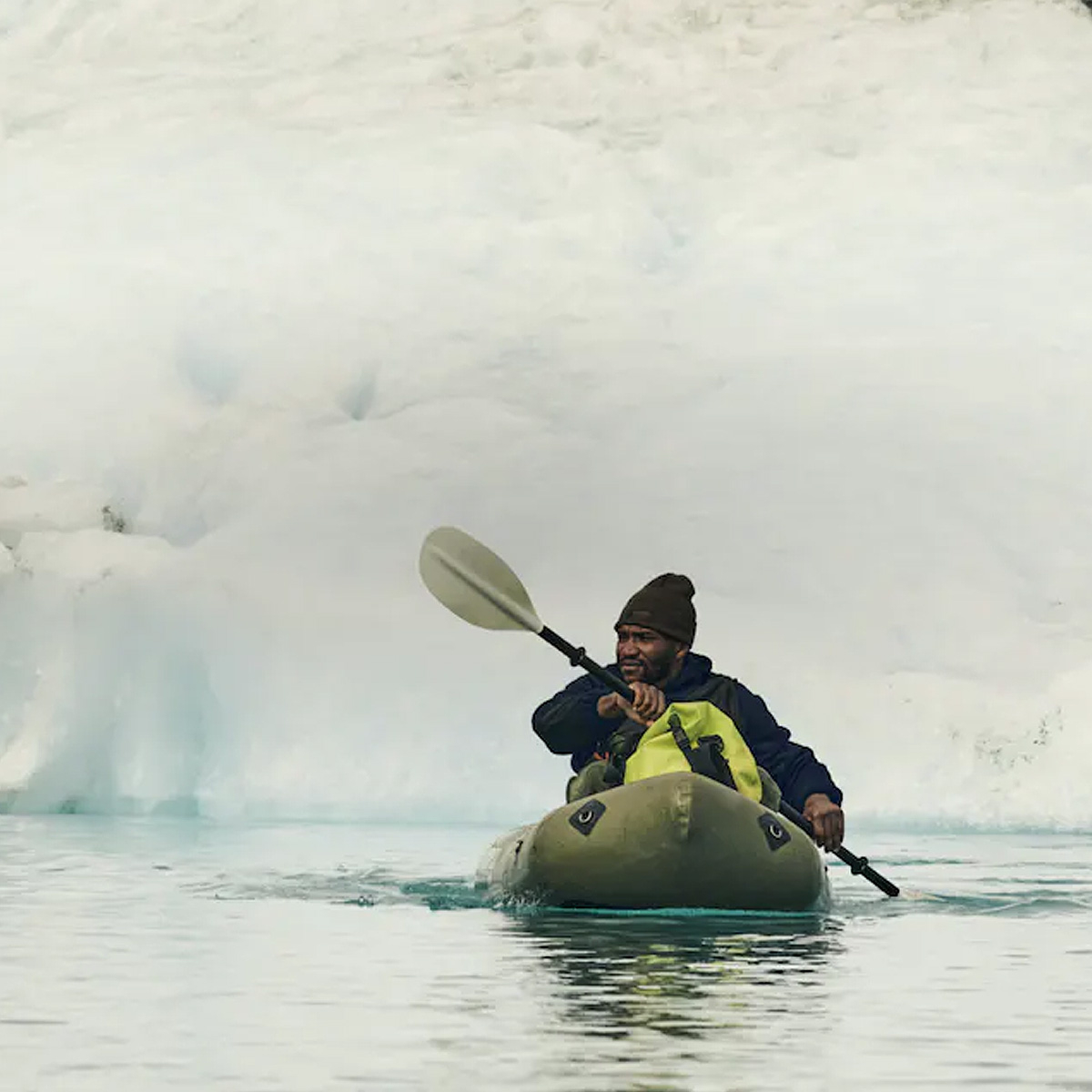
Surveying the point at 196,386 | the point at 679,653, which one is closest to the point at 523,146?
the point at 196,386

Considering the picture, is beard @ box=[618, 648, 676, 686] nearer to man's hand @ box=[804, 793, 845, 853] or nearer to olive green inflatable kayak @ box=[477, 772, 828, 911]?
olive green inflatable kayak @ box=[477, 772, 828, 911]

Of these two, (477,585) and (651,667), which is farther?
(477,585)

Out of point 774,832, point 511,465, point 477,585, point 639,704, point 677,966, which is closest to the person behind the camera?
point 677,966

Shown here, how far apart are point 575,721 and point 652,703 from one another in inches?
17.9

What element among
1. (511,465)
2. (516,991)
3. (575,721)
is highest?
(511,465)

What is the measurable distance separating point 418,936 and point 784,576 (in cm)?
2711

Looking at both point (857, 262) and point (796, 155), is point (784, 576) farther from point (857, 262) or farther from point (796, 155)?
point (796, 155)

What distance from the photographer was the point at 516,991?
6219mm

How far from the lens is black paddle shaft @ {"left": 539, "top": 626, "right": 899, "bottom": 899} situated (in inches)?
369

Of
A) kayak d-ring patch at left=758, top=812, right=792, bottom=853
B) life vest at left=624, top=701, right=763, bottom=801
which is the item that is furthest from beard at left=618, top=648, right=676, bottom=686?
kayak d-ring patch at left=758, top=812, right=792, bottom=853

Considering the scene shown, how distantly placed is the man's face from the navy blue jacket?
76mm

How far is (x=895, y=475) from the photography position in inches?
1475

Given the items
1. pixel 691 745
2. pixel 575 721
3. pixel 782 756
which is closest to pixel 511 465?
pixel 782 756

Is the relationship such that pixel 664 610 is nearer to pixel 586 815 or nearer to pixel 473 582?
pixel 586 815
